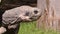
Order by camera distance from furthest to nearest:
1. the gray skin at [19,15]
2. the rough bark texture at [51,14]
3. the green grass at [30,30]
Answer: the rough bark texture at [51,14]
the green grass at [30,30]
the gray skin at [19,15]

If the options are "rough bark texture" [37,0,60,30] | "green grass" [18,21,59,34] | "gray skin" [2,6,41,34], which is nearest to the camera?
"gray skin" [2,6,41,34]

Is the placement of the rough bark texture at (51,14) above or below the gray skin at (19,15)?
below

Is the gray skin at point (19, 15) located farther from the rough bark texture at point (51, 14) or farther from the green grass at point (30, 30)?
the rough bark texture at point (51, 14)

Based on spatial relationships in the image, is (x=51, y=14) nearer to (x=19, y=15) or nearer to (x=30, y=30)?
(x=30, y=30)

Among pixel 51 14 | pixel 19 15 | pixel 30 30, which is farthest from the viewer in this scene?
pixel 51 14

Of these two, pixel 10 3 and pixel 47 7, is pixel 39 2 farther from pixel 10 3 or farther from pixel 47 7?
pixel 10 3

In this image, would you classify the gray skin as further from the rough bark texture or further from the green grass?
the rough bark texture

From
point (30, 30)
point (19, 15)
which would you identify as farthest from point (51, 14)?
point (19, 15)

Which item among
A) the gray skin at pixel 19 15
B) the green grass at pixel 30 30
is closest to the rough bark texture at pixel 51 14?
the green grass at pixel 30 30

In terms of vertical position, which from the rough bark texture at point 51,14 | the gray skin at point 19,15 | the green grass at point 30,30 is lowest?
the green grass at point 30,30

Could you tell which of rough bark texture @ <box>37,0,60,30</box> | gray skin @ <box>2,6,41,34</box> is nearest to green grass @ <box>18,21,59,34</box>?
rough bark texture @ <box>37,0,60,30</box>

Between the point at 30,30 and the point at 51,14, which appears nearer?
the point at 30,30

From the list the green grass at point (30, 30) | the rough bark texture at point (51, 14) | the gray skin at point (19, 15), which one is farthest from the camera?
the rough bark texture at point (51, 14)

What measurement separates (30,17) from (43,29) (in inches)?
100
